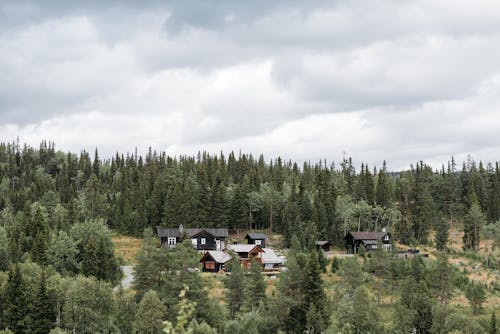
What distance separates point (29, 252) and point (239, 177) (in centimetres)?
7469

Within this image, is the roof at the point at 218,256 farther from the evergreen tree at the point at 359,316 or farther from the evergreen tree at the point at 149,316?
the evergreen tree at the point at 149,316

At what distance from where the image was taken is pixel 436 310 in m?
55.6

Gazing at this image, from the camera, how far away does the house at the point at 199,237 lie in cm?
10162

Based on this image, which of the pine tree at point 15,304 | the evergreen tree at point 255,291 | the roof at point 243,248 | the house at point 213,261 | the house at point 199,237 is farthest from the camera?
the house at point 199,237

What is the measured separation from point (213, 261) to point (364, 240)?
3126 cm

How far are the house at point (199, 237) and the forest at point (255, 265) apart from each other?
3.52 metres

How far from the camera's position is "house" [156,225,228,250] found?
333ft

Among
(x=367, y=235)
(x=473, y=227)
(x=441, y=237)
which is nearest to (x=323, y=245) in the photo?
(x=367, y=235)

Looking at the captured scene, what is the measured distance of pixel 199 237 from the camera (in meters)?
102

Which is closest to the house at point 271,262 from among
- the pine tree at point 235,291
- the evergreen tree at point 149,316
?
the pine tree at point 235,291

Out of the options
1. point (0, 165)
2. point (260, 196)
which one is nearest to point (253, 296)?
point (260, 196)

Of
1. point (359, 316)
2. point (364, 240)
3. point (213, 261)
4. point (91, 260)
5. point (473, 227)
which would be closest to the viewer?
point (359, 316)

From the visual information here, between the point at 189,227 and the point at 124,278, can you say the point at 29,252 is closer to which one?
the point at 124,278

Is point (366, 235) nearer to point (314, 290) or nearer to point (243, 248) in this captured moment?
point (243, 248)
